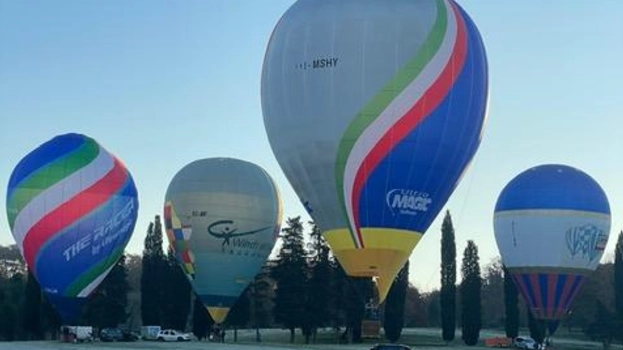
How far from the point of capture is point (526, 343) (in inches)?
2429

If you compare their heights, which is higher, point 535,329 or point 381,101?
point 381,101

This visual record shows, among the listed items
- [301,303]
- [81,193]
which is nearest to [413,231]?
[81,193]

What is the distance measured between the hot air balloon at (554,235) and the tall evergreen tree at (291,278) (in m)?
15.5

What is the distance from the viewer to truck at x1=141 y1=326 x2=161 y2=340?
61612mm

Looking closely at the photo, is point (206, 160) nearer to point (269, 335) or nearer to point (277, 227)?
point (277, 227)

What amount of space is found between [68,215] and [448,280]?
32132mm

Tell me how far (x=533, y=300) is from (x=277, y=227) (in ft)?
49.8

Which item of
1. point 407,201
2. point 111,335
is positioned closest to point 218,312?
point 111,335

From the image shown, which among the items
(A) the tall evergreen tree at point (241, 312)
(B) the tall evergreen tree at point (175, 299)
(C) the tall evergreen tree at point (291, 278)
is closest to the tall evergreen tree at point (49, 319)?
(B) the tall evergreen tree at point (175, 299)

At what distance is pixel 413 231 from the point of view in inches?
1219

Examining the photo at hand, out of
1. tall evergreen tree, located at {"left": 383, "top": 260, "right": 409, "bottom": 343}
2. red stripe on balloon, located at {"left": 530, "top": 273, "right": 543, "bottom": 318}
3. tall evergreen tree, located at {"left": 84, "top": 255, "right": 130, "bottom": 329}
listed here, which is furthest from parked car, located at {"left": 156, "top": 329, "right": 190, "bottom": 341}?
red stripe on balloon, located at {"left": 530, "top": 273, "right": 543, "bottom": 318}

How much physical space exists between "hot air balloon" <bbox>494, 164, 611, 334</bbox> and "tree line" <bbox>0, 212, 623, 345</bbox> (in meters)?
10.5

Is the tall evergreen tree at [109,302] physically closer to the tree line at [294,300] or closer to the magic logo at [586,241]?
the tree line at [294,300]

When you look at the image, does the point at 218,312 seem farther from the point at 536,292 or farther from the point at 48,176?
the point at 536,292
